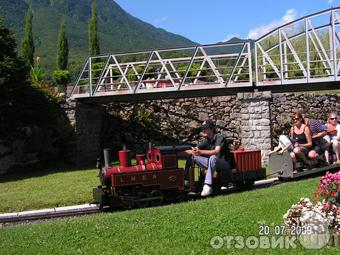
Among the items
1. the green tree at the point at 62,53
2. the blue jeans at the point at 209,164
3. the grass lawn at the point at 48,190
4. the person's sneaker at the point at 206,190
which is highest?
the green tree at the point at 62,53

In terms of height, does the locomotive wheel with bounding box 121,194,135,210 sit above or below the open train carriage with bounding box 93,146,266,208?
below

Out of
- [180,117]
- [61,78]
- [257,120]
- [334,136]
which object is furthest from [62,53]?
[334,136]

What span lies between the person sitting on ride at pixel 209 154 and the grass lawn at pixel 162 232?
6.79 feet

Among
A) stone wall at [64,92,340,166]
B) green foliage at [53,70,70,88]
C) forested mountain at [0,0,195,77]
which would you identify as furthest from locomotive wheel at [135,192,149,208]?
forested mountain at [0,0,195,77]

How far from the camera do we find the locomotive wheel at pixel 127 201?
10.5 metres

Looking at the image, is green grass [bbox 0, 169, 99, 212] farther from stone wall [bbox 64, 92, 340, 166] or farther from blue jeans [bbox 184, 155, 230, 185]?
stone wall [bbox 64, 92, 340, 166]

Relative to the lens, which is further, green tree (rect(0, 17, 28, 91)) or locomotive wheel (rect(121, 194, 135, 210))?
green tree (rect(0, 17, 28, 91))

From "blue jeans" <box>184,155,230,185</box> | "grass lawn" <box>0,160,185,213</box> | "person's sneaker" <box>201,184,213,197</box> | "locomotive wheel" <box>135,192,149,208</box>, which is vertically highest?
"blue jeans" <box>184,155,230,185</box>

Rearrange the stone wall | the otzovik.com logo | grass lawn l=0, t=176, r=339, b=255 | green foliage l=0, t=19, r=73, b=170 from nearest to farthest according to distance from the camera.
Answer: the otzovik.com logo, grass lawn l=0, t=176, r=339, b=255, green foliage l=0, t=19, r=73, b=170, the stone wall

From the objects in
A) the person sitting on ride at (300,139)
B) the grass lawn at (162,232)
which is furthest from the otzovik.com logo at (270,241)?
the person sitting on ride at (300,139)

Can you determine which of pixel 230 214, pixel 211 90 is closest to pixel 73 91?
pixel 211 90

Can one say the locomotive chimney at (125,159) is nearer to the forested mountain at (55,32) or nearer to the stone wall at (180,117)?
the stone wall at (180,117)

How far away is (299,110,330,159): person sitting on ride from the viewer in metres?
12.2

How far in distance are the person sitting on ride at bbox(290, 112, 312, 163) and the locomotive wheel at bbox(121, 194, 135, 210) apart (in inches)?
167
